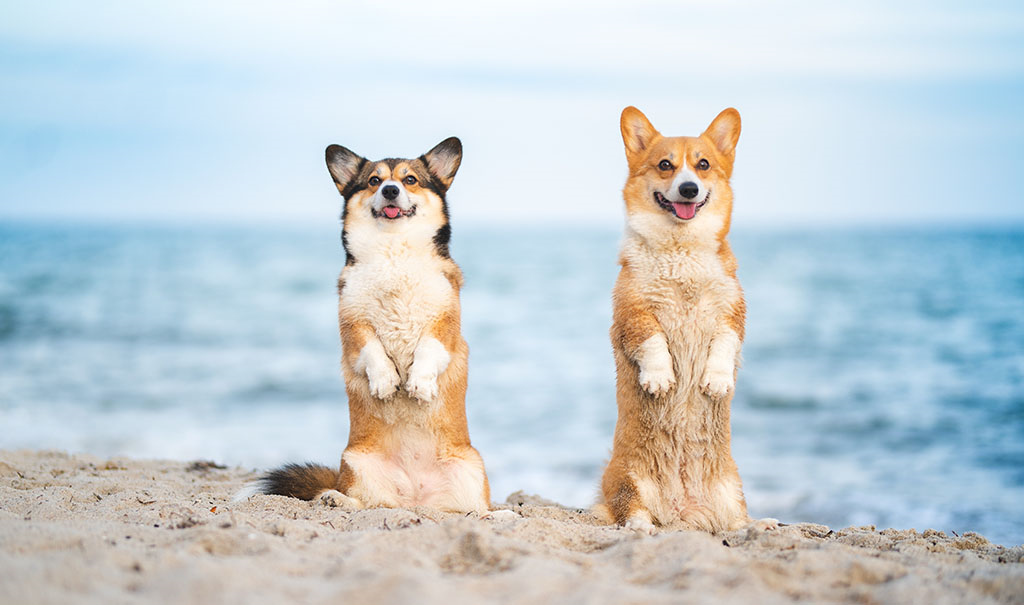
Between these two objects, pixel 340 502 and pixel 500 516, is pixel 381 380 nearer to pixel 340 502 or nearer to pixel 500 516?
pixel 340 502

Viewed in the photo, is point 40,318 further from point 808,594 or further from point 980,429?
point 808,594

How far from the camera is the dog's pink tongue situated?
4848 mm

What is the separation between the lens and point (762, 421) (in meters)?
10.8

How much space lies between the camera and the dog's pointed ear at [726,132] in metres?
5.14

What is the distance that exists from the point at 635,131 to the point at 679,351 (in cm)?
131

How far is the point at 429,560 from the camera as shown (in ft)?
11.5

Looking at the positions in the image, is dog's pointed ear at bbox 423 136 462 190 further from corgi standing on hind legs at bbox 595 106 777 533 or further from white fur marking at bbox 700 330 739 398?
white fur marking at bbox 700 330 739 398

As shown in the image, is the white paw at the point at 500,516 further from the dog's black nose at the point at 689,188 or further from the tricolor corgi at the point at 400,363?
the dog's black nose at the point at 689,188

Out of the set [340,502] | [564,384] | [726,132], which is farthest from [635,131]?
[564,384]

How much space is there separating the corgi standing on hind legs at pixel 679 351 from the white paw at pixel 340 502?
1319 mm

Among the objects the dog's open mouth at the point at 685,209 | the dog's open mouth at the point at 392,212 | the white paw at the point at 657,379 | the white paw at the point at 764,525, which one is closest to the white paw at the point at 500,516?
the white paw at the point at 657,379

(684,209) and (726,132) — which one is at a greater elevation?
(726,132)

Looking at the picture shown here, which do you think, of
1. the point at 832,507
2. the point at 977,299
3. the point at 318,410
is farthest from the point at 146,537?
the point at 977,299

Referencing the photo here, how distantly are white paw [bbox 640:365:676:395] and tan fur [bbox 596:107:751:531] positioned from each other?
0.03m
